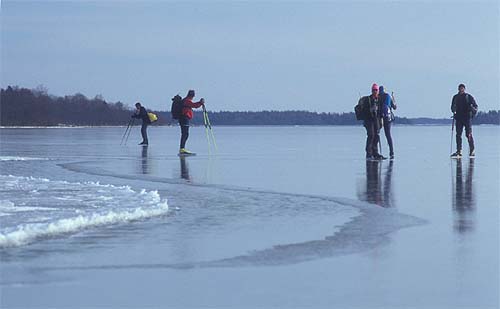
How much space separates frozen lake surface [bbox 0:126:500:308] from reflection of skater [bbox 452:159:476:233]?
27 mm

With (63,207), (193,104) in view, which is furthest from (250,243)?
(193,104)

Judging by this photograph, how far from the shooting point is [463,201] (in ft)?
37.7

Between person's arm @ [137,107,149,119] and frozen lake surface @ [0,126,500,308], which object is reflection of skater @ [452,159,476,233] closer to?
frozen lake surface @ [0,126,500,308]

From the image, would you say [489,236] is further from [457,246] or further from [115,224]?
[115,224]

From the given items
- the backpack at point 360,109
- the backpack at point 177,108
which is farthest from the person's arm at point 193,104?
the backpack at point 360,109

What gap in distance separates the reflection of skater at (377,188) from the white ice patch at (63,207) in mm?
2866

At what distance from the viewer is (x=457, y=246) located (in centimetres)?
769

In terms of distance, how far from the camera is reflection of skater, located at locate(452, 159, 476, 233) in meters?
9.16

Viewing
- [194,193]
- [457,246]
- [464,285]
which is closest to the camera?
[464,285]

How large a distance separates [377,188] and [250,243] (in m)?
5.79

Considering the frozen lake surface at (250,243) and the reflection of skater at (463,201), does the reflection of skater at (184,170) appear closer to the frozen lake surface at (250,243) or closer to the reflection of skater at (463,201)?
the frozen lake surface at (250,243)

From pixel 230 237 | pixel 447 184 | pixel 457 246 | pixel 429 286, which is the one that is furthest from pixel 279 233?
pixel 447 184

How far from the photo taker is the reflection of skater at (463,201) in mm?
9164

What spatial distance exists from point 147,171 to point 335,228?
30.5ft
